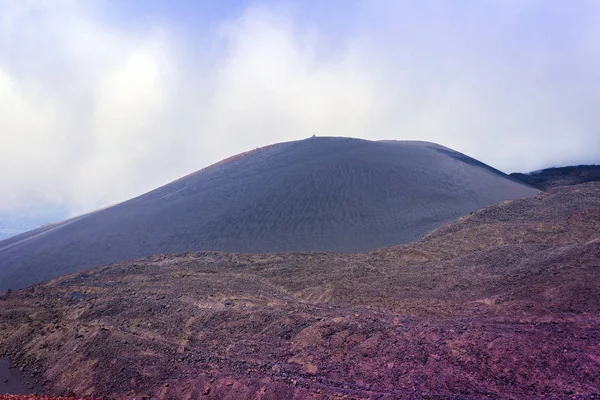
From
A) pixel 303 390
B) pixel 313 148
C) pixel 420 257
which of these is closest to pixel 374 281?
pixel 420 257

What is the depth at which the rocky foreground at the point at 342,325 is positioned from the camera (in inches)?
354

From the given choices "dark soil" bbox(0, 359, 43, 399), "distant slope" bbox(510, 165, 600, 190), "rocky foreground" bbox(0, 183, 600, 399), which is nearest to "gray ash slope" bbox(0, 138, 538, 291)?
"rocky foreground" bbox(0, 183, 600, 399)

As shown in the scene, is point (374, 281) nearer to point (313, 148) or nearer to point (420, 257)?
point (420, 257)

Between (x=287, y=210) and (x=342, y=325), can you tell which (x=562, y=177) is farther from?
(x=342, y=325)

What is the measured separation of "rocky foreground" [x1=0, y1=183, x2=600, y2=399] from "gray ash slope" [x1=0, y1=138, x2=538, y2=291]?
4.22 metres

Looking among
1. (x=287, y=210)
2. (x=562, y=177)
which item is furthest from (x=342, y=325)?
(x=562, y=177)

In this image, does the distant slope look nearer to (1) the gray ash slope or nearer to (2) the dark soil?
(1) the gray ash slope

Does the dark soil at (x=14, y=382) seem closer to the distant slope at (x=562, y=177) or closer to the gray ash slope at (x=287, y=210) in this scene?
the gray ash slope at (x=287, y=210)

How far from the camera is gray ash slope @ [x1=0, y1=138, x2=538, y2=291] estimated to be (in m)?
23.1

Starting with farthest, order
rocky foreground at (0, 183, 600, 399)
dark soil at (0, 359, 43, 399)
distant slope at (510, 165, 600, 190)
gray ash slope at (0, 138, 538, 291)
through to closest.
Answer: distant slope at (510, 165, 600, 190) < gray ash slope at (0, 138, 538, 291) < dark soil at (0, 359, 43, 399) < rocky foreground at (0, 183, 600, 399)

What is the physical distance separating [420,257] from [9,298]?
15374 mm

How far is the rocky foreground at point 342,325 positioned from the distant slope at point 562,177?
20407mm

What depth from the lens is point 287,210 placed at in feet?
87.2

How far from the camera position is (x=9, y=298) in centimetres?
1756
